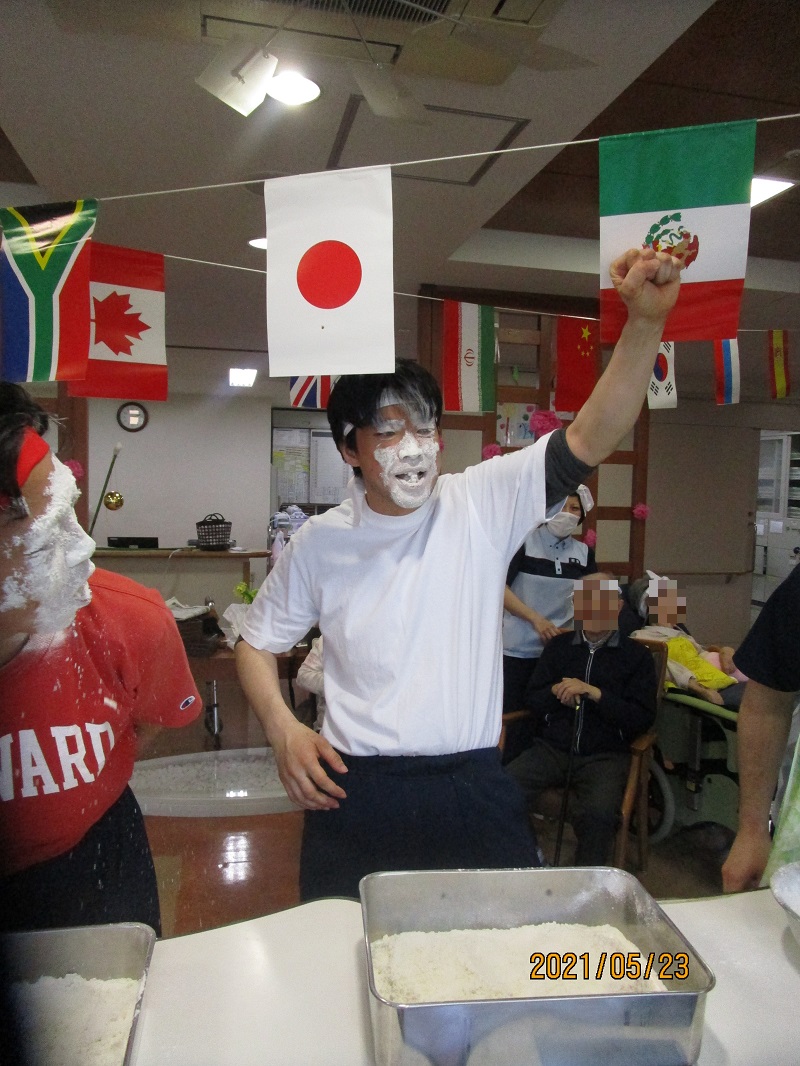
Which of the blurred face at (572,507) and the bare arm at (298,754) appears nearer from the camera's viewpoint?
the bare arm at (298,754)

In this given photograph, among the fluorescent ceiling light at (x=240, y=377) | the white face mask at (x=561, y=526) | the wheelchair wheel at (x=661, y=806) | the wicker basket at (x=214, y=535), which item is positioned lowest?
the wheelchair wheel at (x=661, y=806)

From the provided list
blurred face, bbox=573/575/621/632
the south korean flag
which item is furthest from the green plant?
the south korean flag

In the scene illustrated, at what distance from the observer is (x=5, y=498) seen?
1.53 ft

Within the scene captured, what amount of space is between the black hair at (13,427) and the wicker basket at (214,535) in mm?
2269

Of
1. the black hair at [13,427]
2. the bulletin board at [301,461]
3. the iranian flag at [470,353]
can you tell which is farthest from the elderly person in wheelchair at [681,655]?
the bulletin board at [301,461]

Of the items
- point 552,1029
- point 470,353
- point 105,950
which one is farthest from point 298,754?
point 470,353

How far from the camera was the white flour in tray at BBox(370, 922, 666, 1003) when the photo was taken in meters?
0.60

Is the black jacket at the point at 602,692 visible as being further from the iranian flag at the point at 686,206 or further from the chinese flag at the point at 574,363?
the iranian flag at the point at 686,206

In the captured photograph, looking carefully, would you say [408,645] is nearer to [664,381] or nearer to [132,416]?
[664,381]

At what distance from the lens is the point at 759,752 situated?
97cm

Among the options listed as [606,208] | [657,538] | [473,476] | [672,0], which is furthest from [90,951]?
[657,538]

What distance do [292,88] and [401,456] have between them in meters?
1.28

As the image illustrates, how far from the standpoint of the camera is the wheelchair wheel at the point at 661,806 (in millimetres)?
2221

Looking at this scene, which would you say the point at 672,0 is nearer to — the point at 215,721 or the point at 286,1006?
the point at 286,1006
